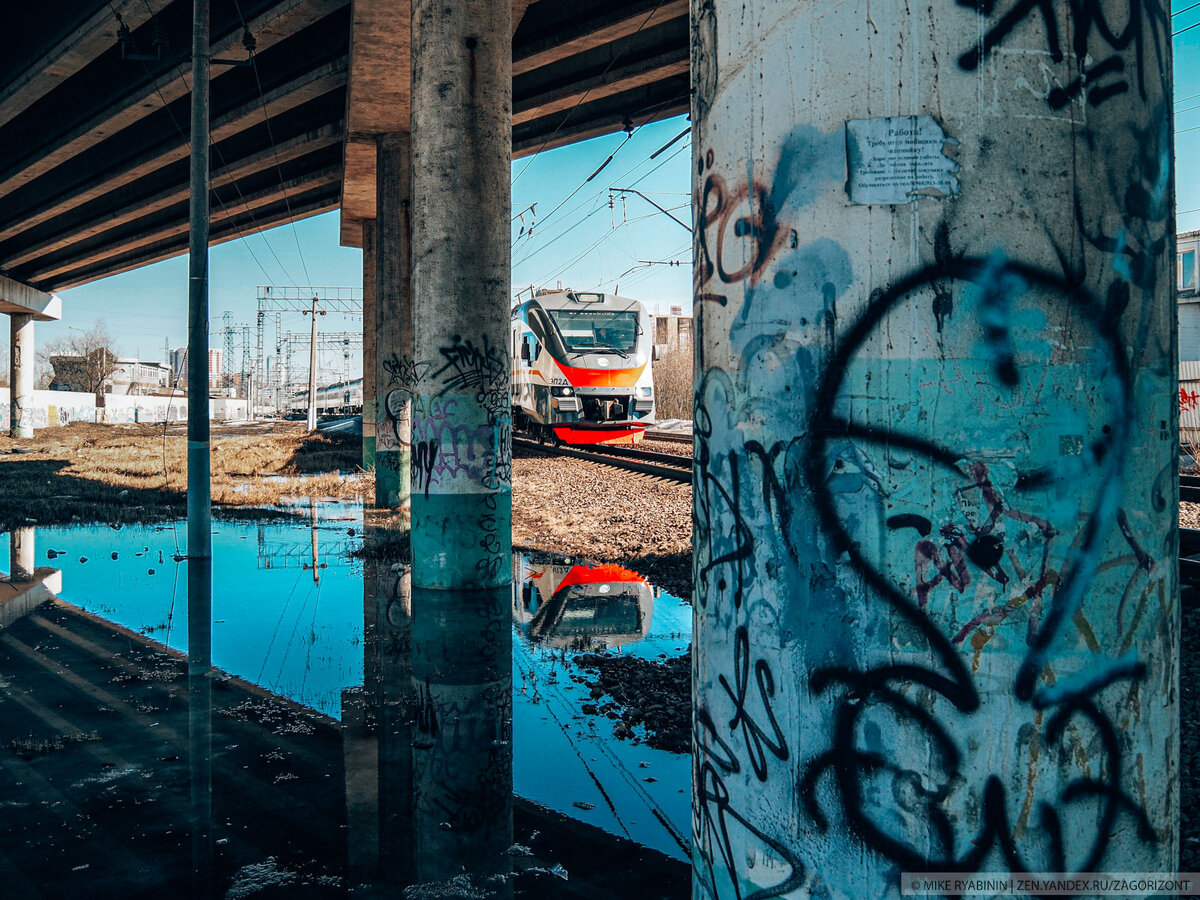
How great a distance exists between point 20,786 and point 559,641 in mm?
3366

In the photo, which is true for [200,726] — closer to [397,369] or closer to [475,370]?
[475,370]

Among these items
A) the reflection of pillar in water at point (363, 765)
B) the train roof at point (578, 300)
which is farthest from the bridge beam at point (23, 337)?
the reflection of pillar in water at point (363, 765)

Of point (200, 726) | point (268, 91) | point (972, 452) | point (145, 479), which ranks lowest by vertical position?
point (200, 726)

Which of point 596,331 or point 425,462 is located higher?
point 596,331

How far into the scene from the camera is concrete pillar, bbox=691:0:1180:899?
1.55 metres

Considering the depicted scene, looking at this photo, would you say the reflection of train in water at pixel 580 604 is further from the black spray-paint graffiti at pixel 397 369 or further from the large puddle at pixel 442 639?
the black spray-paint graffiti at pixel 397 369

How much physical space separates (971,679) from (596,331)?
17765 mm

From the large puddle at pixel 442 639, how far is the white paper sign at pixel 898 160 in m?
2.63

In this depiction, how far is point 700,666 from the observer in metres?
1.92

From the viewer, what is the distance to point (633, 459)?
61.0 ft

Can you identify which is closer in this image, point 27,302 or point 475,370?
point 475,370

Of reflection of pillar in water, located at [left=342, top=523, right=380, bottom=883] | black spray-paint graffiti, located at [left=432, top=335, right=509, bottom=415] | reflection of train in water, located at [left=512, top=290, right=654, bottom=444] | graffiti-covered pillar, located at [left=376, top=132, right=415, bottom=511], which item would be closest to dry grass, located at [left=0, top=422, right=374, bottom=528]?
graffiti-covered pillar, located at [left=376, top=132, right=415, bottom=511]

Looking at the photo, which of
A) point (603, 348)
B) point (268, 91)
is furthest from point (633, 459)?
point (268, 91)

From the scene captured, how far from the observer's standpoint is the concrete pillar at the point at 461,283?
779 cm
